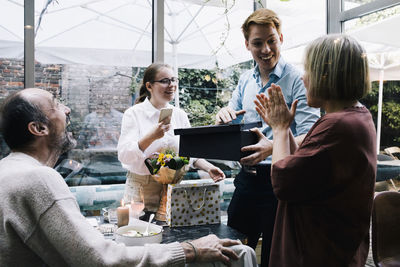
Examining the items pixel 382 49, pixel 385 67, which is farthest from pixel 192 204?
pixel 382 49

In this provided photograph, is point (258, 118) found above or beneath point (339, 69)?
beneath

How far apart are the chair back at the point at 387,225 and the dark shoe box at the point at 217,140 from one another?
42.1 inches

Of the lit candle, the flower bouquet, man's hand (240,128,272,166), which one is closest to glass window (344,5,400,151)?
man's hand (240,128,272,166)

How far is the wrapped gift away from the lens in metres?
1.64

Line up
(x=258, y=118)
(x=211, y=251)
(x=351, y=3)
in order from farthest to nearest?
(x=351, y=3) < (x=258, y=118) < (x=211, y=251)

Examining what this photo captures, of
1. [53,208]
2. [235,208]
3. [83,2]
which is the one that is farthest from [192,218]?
[83,2]

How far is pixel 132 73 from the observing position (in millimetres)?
3125

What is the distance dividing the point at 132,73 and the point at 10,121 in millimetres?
2071

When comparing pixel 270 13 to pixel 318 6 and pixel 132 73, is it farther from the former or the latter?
pixel 318 6

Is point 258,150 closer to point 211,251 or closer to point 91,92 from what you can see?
point 211,251

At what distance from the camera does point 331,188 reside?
3.65 feet

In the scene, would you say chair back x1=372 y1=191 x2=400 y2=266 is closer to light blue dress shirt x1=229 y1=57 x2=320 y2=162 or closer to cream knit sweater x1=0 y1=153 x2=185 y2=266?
light blue dress shirt x1=229 y1=57 x2=320 y2=162

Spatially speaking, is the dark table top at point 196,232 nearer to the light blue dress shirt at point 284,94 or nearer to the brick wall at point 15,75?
the light blue dress shirt at point 284,94

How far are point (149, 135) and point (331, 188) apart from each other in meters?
1.17
